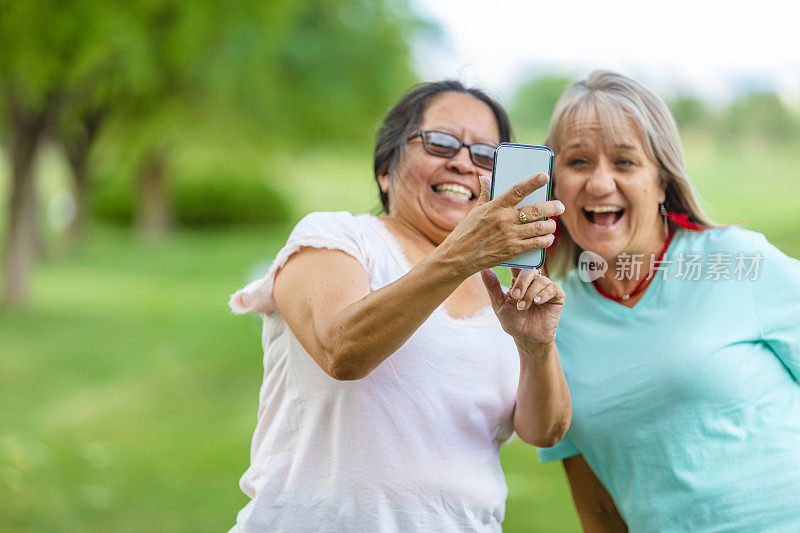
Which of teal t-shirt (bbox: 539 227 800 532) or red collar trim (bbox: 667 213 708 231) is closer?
teal t-shirt (bbox: 539 227 800 532)

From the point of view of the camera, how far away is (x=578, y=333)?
230cm

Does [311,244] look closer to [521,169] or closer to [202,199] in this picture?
[521,169]

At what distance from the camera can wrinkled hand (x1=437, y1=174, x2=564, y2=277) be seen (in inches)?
61.7

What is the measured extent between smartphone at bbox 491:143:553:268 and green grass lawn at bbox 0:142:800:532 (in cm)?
89

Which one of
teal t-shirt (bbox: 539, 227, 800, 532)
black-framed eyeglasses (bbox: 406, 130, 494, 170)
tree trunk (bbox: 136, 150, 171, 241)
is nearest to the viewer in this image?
teal t-shirt (bbox: 539, 227, 800, 532)

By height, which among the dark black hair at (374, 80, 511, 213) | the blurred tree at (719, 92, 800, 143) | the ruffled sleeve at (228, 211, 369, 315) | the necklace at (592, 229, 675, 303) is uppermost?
the blurred tree at (719, 92, 800, 143)

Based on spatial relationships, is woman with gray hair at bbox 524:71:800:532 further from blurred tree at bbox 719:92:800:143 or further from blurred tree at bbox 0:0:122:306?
blurred tree at bbox 719:92:800:143

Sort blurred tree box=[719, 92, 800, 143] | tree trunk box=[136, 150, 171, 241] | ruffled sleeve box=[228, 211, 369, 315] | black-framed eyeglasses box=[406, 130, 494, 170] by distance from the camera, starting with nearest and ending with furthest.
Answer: ruffled sleeve box=[228, 211, 369, 315]
black-framed eyeglasses box=[406, 130, 494, 170]
blurred tree box=[719, 92, 800, 143]
tree trunk box=[136, 150, 171, 241]

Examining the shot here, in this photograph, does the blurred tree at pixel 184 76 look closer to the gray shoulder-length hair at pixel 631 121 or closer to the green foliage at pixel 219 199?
the green foliage at pixel 219 199

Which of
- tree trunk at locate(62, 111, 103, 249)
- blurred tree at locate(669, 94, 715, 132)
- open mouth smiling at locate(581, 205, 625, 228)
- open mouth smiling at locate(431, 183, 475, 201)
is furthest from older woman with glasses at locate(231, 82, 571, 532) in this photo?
tree trunk at locate(62, 111, 103, 249)

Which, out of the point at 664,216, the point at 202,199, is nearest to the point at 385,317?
the point at 664,216

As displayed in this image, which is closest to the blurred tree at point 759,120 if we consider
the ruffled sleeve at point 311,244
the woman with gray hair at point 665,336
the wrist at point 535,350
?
the woman with gray hair at point 665,336

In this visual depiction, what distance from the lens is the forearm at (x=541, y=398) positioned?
6.40 feet

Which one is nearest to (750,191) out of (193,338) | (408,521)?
(193,338)
